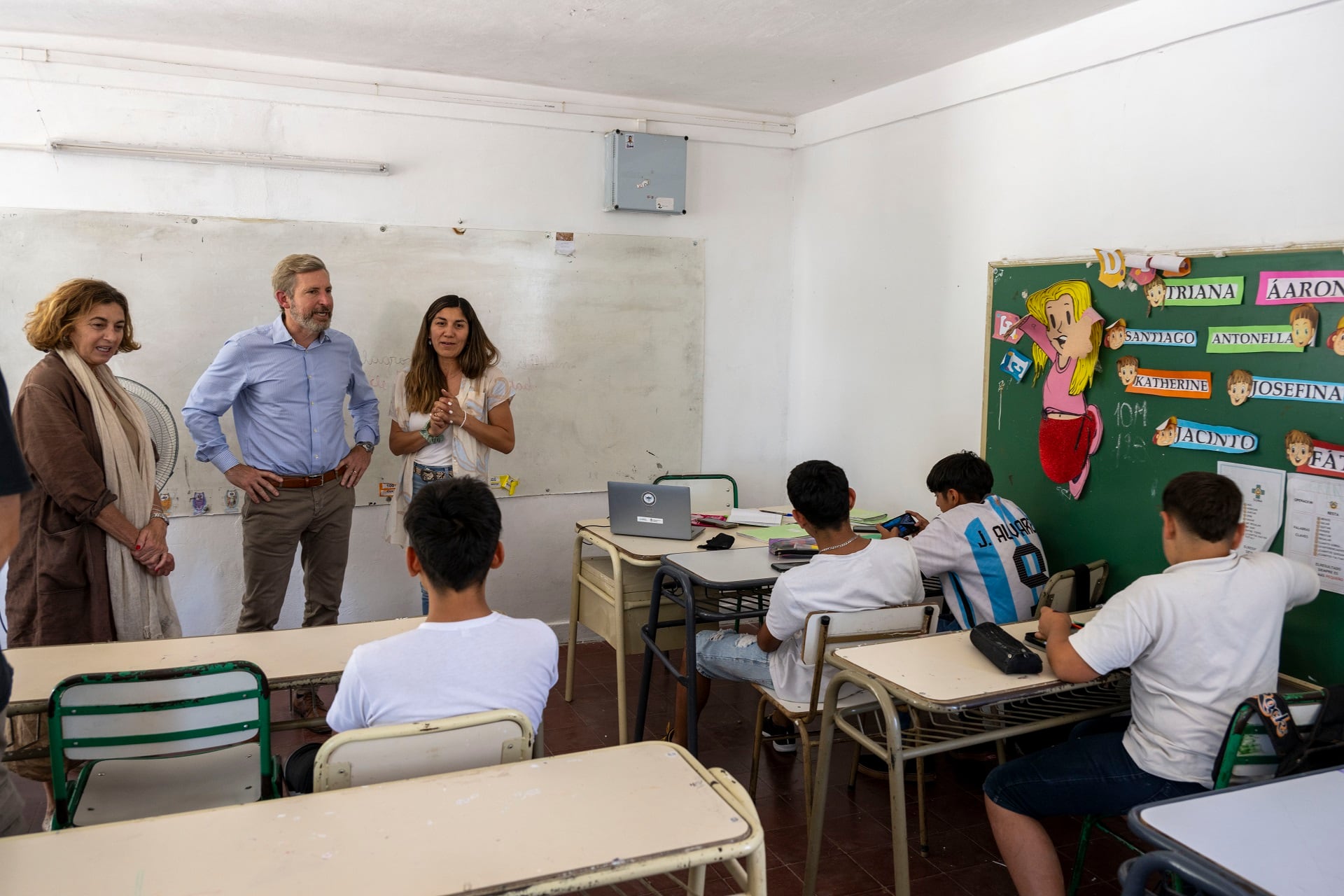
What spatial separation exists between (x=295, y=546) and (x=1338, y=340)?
11.7ft

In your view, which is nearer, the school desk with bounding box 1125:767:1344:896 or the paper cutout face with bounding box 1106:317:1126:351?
the school desk with bounding box 1125:767:1344:896

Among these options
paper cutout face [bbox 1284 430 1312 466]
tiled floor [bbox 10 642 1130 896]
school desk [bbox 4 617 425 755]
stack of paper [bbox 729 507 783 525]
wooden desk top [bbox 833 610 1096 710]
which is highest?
paper cutout face [bbox 1284 430 1312 466]

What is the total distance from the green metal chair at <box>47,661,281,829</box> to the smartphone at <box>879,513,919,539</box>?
2.38 metres

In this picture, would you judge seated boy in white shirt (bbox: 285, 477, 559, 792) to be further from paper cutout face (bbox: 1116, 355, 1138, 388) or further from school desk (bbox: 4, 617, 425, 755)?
paper cutout face (bbox: 1116, 355, 1138, 388)

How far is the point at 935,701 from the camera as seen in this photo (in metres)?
2.07

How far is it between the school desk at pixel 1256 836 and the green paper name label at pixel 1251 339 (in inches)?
53.9

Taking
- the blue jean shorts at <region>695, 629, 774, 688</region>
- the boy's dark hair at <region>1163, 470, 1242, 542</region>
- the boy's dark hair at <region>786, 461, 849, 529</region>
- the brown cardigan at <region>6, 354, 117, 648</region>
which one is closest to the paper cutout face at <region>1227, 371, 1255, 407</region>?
the boy's dark hair at <region>1163, 470, 1242, 542</region>

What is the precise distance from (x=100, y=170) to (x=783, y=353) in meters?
3.35

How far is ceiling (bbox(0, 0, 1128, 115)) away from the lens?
3.26m

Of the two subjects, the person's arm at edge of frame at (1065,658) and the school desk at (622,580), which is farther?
the school desk at (622,580)

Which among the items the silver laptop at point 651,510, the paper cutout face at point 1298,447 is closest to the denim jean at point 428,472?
the silver laptop at point 651,510

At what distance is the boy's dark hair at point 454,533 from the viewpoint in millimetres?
1823

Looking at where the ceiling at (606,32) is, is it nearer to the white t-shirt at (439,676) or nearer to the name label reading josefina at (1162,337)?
the name label reading josefina at (1162,337)

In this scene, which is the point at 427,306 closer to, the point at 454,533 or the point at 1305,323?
the point at 454,533
